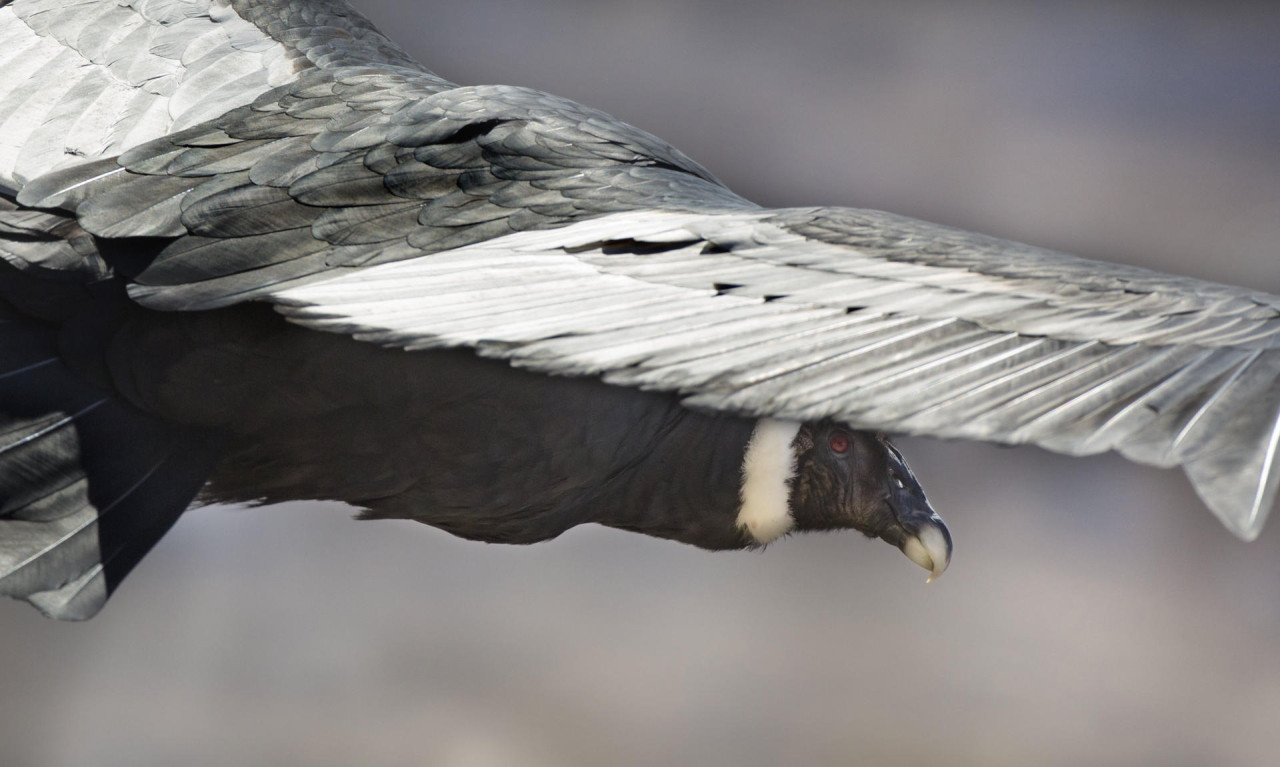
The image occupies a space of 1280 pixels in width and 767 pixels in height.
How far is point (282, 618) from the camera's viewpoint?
3.13 meters

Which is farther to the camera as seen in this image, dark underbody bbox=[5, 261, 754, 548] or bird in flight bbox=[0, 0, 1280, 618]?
dark underbody bbox=[5, 261, 754, 548]

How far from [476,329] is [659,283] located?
17 cm

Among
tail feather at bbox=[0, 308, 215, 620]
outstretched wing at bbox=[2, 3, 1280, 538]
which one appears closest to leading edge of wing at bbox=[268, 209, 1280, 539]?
outstretched wing at bbox=[2, 3, 1280, 538]

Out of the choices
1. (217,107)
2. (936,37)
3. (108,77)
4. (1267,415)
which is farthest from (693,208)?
(936,37)

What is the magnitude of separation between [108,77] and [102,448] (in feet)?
2.14

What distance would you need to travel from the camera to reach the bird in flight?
902 mm

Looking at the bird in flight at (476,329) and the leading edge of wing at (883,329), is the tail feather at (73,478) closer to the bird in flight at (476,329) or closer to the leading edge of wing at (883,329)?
the bird in flight at (476,329)

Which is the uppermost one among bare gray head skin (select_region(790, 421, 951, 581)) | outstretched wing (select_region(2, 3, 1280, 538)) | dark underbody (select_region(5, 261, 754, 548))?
outstretched wing (select_region(2, 3, 1280, 538))

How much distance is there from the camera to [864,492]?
1.69m

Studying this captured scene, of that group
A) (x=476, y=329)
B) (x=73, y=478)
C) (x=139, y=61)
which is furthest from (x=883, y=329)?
(x=139, y=61)

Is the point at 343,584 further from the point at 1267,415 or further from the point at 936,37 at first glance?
the point at 1267,415

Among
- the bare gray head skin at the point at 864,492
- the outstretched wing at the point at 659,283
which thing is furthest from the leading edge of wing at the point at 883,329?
the bare gray head skin at the point at 864,492

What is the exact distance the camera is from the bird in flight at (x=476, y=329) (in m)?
0.90

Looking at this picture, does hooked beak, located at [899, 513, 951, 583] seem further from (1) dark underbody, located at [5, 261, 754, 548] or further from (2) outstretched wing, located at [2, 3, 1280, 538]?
(2) outstretched wing, located at [2, 3, 1280, 538]
